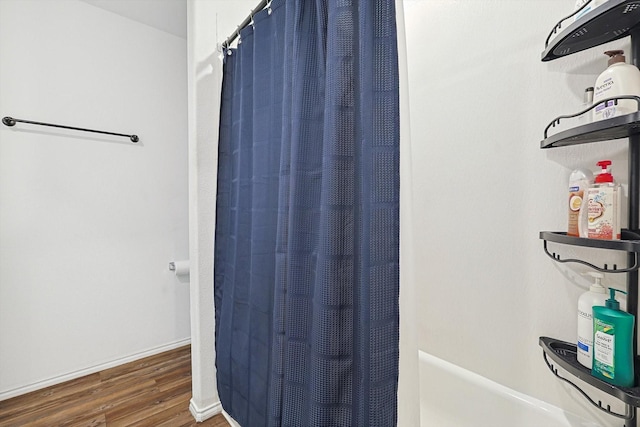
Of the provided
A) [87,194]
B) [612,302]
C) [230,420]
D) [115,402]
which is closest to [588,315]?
[612,302]

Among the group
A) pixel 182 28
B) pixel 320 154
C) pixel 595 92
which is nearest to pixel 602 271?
pixel 595 92

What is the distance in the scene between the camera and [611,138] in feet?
2.55

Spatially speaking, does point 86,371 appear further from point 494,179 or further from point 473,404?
point 494,179

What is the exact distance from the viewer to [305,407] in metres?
0.90

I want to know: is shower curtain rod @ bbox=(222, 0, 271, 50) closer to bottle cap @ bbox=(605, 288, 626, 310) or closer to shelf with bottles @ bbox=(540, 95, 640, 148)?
shelf with bottles @ bbox=(540, 95, 640, 148)

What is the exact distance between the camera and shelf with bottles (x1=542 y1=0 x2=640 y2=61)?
0.65 metres

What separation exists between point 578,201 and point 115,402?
2468 mm

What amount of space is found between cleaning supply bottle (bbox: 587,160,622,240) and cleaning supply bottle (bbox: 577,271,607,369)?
14 cm


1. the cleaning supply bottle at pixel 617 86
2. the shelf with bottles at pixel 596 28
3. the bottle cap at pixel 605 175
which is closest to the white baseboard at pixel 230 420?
the bottle cap at pixel 605 175

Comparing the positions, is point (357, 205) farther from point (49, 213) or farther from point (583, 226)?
point (49, 213)

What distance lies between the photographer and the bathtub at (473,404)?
2.97 feet

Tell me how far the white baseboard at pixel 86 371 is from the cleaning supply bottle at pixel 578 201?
9.03 feet

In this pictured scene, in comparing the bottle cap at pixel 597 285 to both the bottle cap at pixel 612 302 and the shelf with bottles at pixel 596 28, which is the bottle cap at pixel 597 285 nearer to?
the bottle cap at pixel 612 302

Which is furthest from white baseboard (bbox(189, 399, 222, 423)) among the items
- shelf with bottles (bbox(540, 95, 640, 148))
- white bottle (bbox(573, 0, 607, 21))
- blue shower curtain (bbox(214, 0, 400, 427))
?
white bottle (bbox(573, 0, 607, 21))
